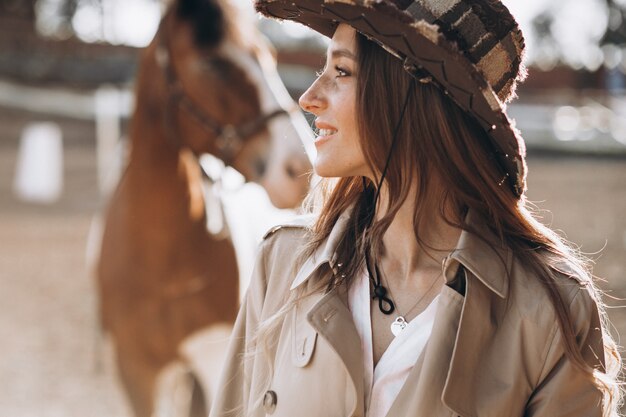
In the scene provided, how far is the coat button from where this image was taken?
1419mm

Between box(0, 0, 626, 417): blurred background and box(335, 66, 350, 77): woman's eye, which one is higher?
box(335, 66, 350, 77): woman's eye

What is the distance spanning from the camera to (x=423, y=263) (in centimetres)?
149

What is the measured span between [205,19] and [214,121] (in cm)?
44

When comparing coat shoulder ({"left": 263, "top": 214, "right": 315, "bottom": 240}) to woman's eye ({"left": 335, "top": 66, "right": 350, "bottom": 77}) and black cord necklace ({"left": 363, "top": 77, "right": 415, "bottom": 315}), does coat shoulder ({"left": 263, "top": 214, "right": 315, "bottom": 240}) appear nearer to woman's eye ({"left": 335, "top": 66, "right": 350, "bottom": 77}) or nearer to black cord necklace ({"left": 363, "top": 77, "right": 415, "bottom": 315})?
black cord necklace ({"left": 363, "top": 77, "right": 415, "bottom": 315})

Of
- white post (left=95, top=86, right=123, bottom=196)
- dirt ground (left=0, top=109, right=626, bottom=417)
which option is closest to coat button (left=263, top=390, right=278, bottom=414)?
dirt ground (left=0, top=109, right=626, bottom=417)

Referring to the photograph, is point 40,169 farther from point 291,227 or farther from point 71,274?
point 291,227

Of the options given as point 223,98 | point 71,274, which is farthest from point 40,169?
point 223,98

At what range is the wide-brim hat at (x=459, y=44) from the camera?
4.10 ft

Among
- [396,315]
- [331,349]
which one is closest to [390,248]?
[396,315]

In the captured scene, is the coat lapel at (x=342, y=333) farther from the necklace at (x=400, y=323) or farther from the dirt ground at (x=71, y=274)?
the dirt ground at (x=71, y=274)

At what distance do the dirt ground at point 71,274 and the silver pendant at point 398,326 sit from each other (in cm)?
57

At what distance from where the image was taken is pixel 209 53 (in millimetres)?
3318

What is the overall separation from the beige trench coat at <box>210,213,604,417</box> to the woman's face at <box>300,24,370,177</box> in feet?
0.56

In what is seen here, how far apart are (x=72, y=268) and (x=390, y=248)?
21.8ft
